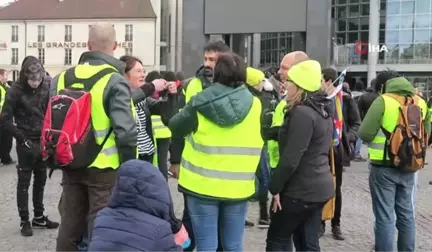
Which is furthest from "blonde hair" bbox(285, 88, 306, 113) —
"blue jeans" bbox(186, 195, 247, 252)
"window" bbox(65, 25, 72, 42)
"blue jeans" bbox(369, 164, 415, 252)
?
"window" bbox(65, 25, 72, 42)

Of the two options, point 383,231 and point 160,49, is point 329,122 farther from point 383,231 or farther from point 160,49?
point 160,49

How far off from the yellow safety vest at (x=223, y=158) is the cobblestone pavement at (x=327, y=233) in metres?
2.13

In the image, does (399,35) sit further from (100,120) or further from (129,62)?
(100,120)

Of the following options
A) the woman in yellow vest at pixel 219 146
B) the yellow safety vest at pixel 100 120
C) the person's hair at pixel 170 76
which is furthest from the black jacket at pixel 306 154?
the person's hair at pixel 170 76

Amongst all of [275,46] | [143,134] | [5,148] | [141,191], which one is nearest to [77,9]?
[275,46]

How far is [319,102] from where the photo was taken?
4.19 m

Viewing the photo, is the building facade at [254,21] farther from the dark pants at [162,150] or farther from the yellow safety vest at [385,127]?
the yellow safety vest at [385,127]

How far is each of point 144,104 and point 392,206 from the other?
2.67 meters

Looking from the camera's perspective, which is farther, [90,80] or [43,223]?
[43,223]

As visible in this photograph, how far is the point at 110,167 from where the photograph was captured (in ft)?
13.7

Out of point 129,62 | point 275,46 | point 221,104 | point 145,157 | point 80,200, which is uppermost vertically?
point 275,46

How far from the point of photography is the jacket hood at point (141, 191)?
280 cm

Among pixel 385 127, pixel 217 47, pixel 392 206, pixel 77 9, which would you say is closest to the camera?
pixel 217 47

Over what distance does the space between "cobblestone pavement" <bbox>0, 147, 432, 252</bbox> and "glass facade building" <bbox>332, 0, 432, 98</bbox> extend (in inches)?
1815
